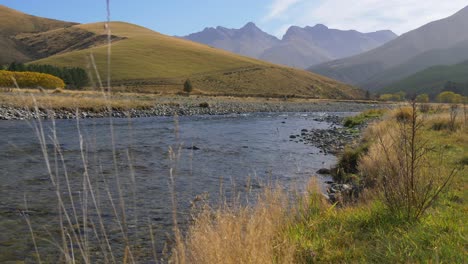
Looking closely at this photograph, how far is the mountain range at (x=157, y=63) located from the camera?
112 meters

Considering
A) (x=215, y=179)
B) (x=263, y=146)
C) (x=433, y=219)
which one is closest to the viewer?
(x=433, y=219)

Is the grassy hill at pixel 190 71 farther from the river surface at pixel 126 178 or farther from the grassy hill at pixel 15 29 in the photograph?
the river surface at pixel 126 178

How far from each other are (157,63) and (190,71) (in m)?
11.3

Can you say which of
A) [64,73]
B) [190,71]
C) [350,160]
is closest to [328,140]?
[350,160]

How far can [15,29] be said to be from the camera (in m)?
178

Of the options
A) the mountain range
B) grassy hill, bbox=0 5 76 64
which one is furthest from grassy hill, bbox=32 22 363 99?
grassy hill, bbox=0 5 76 64

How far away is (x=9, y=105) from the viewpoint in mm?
31875

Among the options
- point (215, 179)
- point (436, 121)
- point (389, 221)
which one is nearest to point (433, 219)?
point (389, 221)

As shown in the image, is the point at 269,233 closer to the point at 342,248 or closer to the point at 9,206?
the point at 342,248

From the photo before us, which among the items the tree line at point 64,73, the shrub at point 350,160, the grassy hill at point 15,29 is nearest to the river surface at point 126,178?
the shrub at point 350,160

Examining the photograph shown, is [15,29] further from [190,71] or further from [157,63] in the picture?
[190,71]

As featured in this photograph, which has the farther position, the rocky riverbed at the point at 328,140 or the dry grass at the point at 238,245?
the rocky riverbed at the point at 328,140

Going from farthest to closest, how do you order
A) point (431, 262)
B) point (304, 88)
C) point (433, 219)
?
point (304, 88)
point (433, 219)
point (431, 262)

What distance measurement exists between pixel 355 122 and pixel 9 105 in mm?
28076
